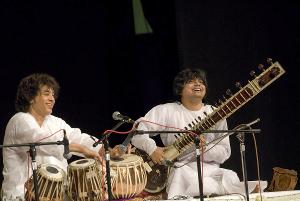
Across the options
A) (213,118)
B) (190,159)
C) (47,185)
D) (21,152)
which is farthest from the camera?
(190,159)

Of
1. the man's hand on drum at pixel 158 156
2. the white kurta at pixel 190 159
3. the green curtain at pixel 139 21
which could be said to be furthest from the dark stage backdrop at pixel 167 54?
the man's hand on drum at pixel 158 156

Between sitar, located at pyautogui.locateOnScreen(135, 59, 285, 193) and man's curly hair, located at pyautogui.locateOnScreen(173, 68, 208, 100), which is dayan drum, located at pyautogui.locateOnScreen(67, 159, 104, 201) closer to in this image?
sitar, located at pyautogui.locateOnScreen(135, 59, 285, 193)

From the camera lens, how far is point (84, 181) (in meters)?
5.68

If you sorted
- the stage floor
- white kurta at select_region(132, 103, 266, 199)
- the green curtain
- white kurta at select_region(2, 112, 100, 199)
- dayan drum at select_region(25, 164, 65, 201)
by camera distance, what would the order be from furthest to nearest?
the green curtain < white kurta at select_region(132, 103, 266, 199) < the stage floor < white kurta at select_region(2, 112, 100, 199) < dayan drum at select_region(25, 164, 65, 201)

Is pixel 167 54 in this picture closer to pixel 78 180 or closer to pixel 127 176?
pixel 127 176

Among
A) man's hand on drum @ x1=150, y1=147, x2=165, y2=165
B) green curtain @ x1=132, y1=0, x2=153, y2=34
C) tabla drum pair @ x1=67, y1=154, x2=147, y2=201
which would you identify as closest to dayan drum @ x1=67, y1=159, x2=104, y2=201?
tabla drum pair @ x1=67, y1=154, x2=147, y2=201

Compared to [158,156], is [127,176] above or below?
below

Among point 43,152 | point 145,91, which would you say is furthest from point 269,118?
point 43,152

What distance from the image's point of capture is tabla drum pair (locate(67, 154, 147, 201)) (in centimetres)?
568

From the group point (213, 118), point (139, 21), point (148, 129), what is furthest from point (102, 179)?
point (139, 21)

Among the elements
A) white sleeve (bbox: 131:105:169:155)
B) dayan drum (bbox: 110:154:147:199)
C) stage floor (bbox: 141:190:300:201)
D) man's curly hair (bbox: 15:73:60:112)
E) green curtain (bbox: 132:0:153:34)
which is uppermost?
green curtain (bbox: 132:0:153:34)

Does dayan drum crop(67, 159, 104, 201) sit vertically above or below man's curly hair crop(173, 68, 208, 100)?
below

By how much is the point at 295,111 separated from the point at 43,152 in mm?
3255

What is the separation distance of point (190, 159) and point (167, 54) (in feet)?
5.48
